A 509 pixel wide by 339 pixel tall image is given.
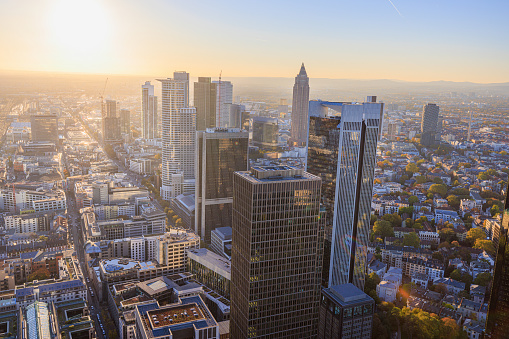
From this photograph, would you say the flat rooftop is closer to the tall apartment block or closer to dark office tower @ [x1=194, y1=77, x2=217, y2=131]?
the tall apartment block

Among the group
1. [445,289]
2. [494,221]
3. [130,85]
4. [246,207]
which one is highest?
[130,85]

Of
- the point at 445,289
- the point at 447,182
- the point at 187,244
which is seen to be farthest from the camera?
the point at 447,182

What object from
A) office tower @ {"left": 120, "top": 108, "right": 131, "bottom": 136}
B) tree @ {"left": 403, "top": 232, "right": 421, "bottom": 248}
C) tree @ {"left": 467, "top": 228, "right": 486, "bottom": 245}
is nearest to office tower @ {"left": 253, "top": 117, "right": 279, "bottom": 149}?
office tower @ {"left": 120, "top": 108, "right": 131, "bottom": 136}

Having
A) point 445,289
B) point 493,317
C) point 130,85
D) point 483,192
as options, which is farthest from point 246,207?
point 130,85

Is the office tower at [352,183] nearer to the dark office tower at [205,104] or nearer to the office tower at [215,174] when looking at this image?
the office tower at [215,174]

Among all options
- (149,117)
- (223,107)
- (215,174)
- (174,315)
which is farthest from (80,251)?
(149,117)

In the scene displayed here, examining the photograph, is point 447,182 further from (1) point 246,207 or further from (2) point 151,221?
(1) point 246,207

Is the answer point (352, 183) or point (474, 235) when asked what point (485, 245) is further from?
point (352, 183)
